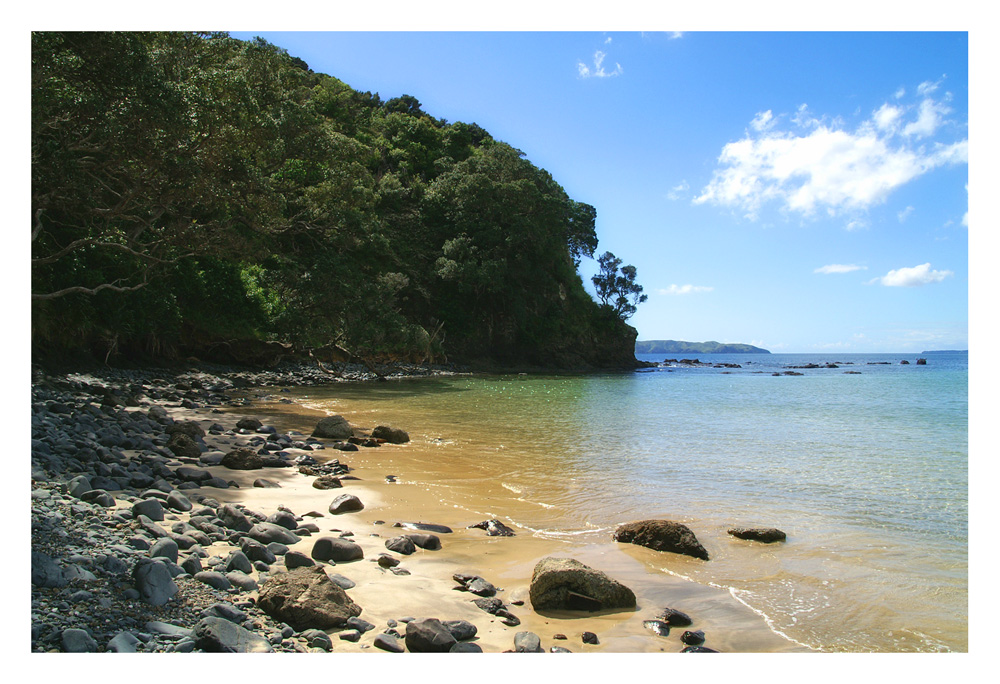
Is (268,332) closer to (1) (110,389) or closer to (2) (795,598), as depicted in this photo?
(1) (110,389)

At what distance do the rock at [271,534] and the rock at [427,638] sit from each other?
189 cm

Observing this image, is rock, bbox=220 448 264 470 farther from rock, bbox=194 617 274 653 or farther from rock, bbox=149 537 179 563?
rock, bbox=194 617 274 653

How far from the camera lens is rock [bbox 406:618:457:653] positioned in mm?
3113

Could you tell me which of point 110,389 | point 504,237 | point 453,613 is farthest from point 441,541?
point 504,237

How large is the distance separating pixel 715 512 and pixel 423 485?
370 centimetres

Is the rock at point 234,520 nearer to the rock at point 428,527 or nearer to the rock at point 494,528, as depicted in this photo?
the rock at point 428,527

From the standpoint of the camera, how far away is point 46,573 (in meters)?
3.11

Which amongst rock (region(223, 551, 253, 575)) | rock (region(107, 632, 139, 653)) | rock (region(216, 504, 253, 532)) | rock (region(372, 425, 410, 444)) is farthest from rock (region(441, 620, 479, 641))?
rock (region(372, 425, 410, 444))

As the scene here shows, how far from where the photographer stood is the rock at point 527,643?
3.24 metres

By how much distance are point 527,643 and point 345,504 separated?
3.30 m

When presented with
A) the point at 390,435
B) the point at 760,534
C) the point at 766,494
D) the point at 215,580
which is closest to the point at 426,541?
the point at 215,580

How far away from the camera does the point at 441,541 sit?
529 centimetres

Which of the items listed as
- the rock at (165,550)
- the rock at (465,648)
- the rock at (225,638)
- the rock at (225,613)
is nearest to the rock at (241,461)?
the rock at (165,550)

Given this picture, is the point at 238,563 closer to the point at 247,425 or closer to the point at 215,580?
the point at 215,580
